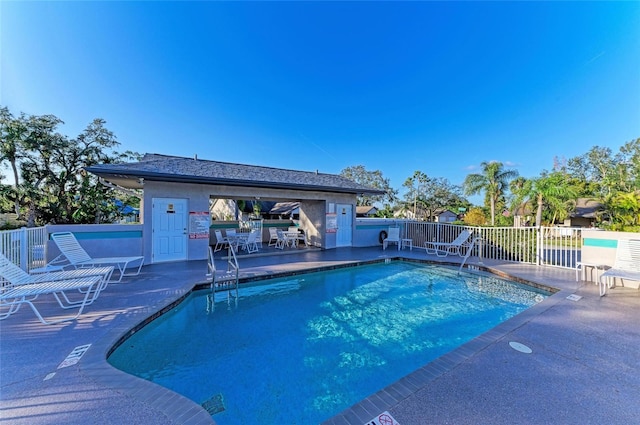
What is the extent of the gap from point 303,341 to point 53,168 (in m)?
20.6

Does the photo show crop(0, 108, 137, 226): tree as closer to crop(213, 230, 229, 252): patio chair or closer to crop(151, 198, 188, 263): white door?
crop(213, 230, 229, 252): patio chair

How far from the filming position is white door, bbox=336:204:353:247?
13.1 metres

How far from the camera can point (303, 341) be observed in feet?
13.8

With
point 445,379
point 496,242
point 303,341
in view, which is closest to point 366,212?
point 496,242

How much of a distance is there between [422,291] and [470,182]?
21.1 metres

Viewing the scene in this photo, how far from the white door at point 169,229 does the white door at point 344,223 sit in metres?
6.98

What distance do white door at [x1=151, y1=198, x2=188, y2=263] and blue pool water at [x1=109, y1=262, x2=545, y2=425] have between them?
12.0ft

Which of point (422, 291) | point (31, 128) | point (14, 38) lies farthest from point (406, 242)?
point (31, 128)

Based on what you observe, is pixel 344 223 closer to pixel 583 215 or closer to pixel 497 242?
pixel 497 242

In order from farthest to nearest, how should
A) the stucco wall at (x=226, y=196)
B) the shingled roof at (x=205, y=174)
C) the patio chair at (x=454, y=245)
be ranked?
the patio chair at (x=454, y=245) < the stucco wall at (x=226, y=196) < the shingled roof at (x=205, y=174)

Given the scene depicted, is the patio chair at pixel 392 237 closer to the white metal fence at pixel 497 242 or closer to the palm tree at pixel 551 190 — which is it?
the white metal fence at pixel 497 242

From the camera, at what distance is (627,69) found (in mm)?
13344

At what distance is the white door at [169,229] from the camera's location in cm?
883

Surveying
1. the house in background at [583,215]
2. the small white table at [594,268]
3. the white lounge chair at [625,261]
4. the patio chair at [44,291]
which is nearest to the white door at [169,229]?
the patio chair at [44,291]
